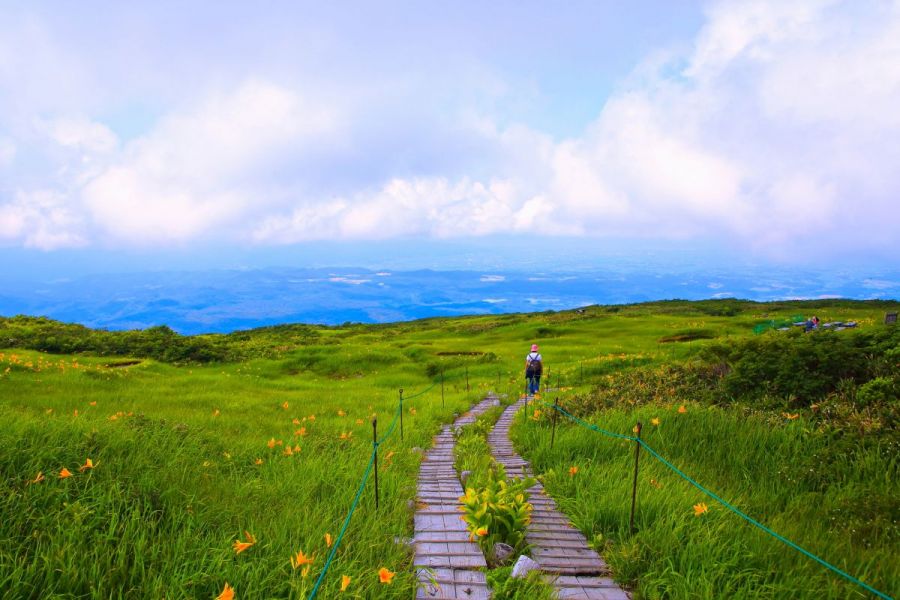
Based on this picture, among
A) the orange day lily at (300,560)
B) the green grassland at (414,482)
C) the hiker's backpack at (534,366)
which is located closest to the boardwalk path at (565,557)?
the green grassland at (414,482)

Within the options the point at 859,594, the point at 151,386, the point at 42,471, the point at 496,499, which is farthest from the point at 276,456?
the point at 151,386

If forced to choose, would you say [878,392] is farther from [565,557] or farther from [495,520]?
[495,520]

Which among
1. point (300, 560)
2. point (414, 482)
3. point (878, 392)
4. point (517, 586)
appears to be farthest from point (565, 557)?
point (878, 392)

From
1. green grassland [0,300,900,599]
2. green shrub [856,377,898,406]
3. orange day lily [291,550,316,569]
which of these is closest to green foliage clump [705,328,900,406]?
green grassland [0,300,900,599]

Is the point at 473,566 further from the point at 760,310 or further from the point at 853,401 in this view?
the point at 760,310

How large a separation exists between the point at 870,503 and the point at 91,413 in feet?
47.1

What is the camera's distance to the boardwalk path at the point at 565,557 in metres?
4.28

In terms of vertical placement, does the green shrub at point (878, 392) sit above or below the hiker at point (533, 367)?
above

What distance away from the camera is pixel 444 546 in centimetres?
496

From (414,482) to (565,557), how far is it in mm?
2591

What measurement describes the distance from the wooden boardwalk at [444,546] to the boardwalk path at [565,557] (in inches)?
27.3

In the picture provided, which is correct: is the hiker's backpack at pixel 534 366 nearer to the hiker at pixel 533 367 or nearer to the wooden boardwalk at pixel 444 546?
the hiker at pixel 533 367

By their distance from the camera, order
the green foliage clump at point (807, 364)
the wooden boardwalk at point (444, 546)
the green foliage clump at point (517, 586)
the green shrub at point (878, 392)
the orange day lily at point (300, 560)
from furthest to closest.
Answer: the green foliage clump at point (807, 364) < the green shrub at point (878, 392) < the wooden boardwalk at point (444, 546) < the green foliage clump at point (517, 586) < the orange day lily at point (300, 560)

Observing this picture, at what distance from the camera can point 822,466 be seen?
6.91 meters
